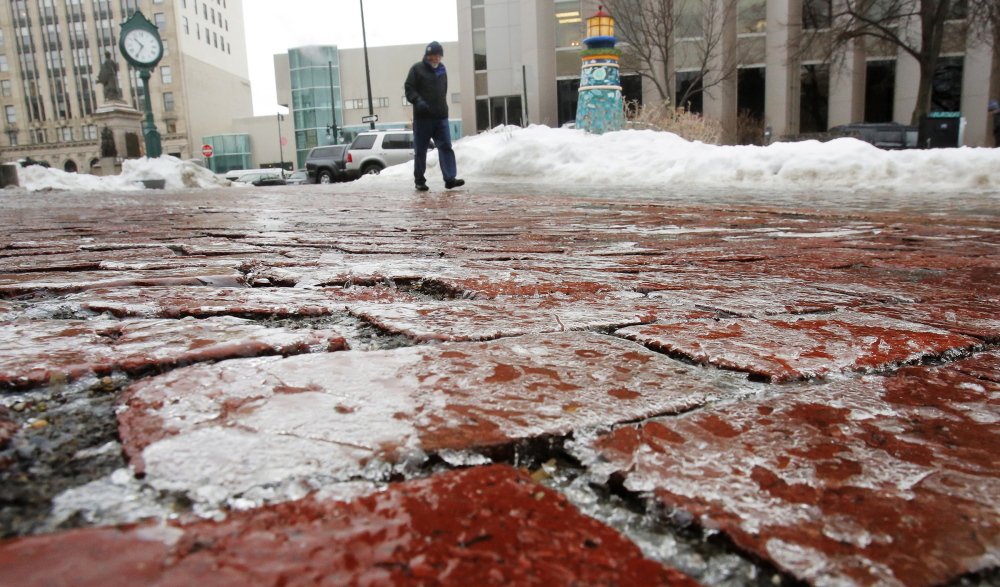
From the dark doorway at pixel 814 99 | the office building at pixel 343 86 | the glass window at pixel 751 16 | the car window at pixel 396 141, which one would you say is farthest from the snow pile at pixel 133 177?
the office building at pixel 343 86

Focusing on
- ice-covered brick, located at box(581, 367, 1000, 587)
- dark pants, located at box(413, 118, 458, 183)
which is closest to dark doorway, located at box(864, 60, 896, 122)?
dark pants, located at box(413, 118, 458, 183)

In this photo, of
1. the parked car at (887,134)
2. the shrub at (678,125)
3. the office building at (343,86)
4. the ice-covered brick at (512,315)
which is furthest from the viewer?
the office building at (343,86)

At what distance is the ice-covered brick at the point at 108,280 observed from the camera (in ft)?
5.80

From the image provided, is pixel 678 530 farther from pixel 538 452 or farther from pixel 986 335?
pixel 986 335

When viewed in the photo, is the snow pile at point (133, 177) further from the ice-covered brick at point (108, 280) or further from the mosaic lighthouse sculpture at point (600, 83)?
the ice-covered brick at point (108, 280)

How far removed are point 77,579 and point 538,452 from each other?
1.48ft

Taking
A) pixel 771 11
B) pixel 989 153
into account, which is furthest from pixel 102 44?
pixel 989 153

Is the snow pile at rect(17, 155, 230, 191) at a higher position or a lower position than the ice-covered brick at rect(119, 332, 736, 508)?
higher

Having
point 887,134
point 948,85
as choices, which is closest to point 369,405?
point 887,134

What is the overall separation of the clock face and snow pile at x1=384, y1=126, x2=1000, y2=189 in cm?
1384

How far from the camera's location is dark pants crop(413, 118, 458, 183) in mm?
8492

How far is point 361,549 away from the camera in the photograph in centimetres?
54

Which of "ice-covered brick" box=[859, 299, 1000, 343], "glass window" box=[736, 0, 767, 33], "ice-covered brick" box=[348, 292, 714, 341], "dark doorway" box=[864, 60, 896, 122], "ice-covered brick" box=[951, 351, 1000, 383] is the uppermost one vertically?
"glass window" box=[736, 0, 767, 33]

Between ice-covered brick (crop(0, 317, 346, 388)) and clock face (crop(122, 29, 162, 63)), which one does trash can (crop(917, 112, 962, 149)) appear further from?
clock face (crop(122, 29, 162, 63))
